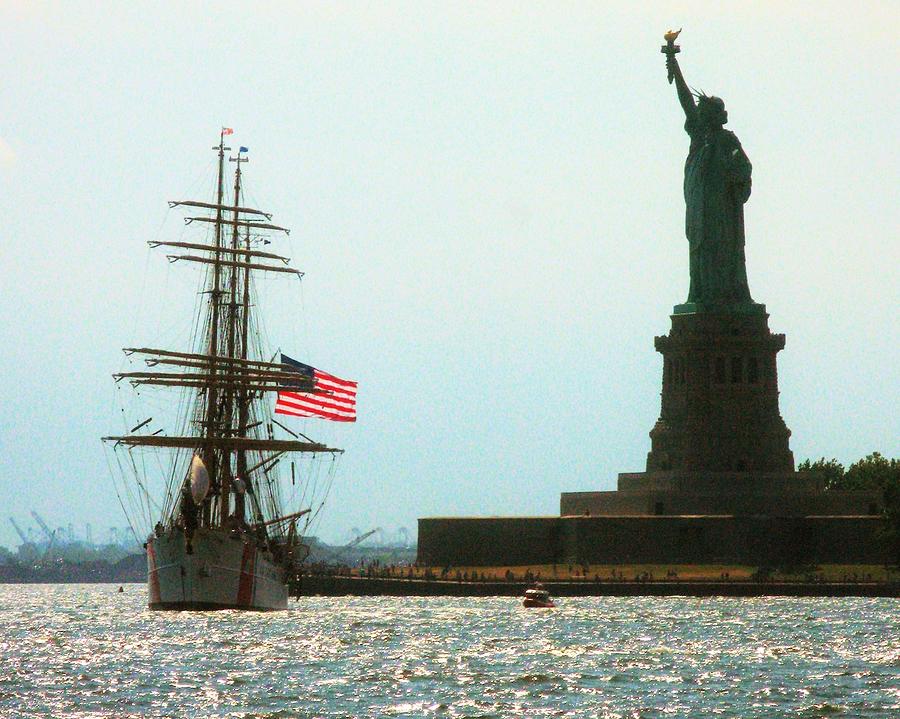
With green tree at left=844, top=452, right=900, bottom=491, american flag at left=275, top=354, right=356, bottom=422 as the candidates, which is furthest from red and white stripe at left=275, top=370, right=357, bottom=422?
green tree at left=844, top=452, right=900, bottom=491

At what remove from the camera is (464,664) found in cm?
6975

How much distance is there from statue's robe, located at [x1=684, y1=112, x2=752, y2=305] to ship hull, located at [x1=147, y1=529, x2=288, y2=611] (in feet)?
131

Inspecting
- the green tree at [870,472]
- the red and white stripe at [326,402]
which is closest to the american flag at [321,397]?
the red and white stripe at [326,402]

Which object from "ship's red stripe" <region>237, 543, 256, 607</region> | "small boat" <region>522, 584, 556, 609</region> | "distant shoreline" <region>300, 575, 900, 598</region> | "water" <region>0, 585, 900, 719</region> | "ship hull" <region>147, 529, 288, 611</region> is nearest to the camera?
"water" <region>0, 585, 900, 719</region>

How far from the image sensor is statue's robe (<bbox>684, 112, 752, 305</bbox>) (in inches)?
5221

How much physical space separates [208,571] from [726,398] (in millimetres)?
41926

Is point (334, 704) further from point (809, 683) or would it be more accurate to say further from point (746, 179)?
point (746, 179)

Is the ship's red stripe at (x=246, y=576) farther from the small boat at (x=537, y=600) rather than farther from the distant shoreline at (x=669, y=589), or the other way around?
the distant shoreline at (x=669, y=589)

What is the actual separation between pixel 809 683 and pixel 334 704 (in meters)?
14.5

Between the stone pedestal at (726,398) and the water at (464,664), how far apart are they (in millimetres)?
26114

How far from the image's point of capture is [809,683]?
6300 centimetres

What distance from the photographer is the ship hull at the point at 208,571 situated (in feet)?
335

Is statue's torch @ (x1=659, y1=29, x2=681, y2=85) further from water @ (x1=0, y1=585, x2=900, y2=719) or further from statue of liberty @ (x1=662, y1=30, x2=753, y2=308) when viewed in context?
water @ (x1=0, y1=585, x2=900, y2=719)

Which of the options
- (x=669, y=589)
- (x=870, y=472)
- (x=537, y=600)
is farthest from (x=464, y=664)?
(x=870, y=472)
